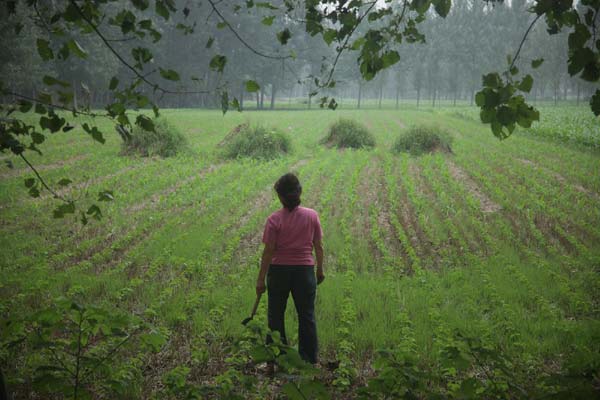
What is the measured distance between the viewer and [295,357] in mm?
2074

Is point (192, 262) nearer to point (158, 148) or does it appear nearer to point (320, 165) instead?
point (320, 165)

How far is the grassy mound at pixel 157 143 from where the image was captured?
62.3 ft

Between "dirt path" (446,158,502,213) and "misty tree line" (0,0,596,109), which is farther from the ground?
"misty tree line" (0,0,596,109)

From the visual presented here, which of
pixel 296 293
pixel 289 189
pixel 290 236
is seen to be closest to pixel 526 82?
pixel 289 189

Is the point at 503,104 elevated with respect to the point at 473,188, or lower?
elevated

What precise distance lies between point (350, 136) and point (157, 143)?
9.09m

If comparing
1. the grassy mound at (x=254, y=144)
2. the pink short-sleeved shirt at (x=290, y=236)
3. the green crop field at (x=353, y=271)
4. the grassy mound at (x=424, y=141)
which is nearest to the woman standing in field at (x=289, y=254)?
the pink short-sleeved shirt at (x=290, y=236)

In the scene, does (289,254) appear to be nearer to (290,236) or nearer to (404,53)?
(290,236)

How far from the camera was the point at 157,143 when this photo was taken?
62.7ft

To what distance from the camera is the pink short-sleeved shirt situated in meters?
4.00

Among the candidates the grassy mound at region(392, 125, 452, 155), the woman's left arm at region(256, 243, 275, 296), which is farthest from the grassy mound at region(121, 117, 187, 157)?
the woman's left arm at region(256, 243, 275, 296)

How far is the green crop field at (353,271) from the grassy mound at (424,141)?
14.1ft

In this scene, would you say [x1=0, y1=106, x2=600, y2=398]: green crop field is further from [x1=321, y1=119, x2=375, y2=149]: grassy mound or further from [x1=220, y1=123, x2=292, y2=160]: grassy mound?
[x1=321, y1=119, x2=375, y2=149]: grassy mound

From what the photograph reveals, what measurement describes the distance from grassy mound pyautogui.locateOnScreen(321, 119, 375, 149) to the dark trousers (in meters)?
17.7
